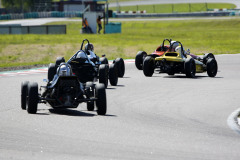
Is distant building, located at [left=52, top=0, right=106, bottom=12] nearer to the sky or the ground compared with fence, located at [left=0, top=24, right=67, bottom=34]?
nearer to the sky

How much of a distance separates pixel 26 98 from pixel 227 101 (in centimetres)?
512

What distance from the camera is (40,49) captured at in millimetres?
36219

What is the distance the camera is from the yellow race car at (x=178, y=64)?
797 inches

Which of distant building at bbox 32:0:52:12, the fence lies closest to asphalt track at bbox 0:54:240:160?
the fence

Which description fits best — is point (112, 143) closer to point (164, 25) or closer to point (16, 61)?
point (16, 61)

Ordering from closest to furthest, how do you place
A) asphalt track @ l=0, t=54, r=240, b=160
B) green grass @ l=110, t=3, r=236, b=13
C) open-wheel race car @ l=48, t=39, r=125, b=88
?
asphalt track @ l=0, t=54, r=240, b=160 < open-wheel race car @ l=48, t=39, r=125, b=88 < green grass @ l=110, t=3, r=236, b=13

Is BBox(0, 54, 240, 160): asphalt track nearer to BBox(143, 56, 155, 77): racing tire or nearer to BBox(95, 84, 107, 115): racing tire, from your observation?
BBox(95, 84, 107, 115): racing tire

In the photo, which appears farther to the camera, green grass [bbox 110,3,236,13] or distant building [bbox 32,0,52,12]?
distant building [bbox 32,0,52,12]

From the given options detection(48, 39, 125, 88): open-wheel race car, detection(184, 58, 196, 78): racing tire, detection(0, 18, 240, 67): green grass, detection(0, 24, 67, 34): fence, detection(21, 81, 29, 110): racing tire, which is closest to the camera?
detection(21, 81, 29, 110): racing tire

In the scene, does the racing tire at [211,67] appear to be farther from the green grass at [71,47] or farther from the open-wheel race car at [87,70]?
the green grass at [71,47]

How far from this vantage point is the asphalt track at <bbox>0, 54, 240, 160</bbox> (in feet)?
27.8

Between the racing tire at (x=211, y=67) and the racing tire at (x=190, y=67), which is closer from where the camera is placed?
the racing tire at (x=190, y=67)

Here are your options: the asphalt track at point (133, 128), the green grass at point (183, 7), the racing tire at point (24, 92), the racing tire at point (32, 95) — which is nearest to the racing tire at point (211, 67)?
the asphalt track at point (133, 128)

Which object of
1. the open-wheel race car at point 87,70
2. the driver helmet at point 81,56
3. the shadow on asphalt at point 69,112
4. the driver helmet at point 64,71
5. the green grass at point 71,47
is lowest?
the green grass at point 71,47
